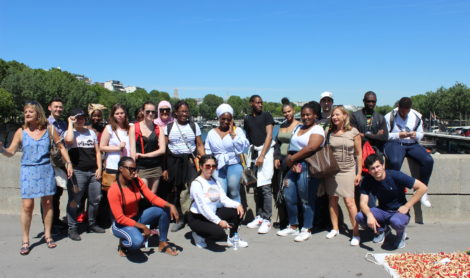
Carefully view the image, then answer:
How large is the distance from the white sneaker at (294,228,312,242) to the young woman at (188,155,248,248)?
72 cm

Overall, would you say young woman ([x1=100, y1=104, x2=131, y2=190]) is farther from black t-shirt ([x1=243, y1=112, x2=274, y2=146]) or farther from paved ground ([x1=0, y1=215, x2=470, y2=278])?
black t-shirt ([x1=243, y1=112, x2=274, y2=146])

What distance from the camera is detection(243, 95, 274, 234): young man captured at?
4.96m

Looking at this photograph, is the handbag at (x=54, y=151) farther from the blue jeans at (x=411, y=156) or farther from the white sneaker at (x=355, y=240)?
the blue jeans at (x=411, y=156)

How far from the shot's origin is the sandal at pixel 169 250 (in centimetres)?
413

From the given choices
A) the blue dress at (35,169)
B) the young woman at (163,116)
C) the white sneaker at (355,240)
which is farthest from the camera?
the young woman at (163,116)

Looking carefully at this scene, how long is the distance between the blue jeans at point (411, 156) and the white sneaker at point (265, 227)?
6.65 ft

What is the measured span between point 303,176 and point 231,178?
101 centimetres

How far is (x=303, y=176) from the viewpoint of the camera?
14.9 feet

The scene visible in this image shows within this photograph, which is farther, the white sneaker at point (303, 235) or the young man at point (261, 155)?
the young man at point (261, 155)

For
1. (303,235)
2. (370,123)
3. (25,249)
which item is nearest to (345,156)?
(370,123)

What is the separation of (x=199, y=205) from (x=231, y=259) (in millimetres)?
758

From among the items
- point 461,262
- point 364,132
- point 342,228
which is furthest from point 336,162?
point 461,262

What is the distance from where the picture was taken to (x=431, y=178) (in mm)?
5188

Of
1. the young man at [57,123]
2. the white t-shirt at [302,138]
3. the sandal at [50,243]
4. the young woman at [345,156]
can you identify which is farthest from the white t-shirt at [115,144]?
the young woman at [345,156]
